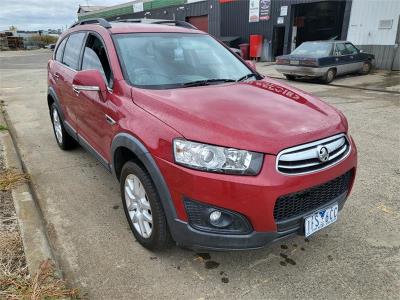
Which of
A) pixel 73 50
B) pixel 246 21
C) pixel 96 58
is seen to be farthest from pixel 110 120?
pixel 246 21

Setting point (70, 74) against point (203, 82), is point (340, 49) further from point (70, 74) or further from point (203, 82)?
point (203, 82)

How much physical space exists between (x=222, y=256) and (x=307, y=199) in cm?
89

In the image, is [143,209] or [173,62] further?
[173,62]

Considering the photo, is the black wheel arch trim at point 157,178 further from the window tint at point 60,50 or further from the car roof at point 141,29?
the window tint at point 60,50

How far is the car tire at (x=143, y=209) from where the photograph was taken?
2613 mm

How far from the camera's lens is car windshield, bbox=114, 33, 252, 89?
3.18 m

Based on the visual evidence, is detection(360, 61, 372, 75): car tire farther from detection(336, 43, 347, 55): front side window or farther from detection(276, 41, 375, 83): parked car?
detection(336, 43, 347, 55): front side window

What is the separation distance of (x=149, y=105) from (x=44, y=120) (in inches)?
216

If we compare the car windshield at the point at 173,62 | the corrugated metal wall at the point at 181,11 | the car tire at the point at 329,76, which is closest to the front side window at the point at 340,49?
the car tire at the point at 329,76

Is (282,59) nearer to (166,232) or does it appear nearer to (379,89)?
(379,89)

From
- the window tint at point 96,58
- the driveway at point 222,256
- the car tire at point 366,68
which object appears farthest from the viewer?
the car tire at point 366,68

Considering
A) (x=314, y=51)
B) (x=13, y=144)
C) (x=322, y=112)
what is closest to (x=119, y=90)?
(x=322, y=112)

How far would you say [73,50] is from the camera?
4.46 m

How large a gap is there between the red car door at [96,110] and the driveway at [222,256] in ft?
2.11
